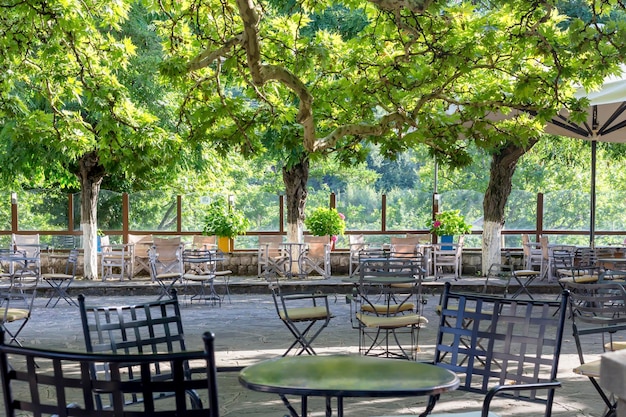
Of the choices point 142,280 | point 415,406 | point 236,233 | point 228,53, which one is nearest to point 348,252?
point 236,233

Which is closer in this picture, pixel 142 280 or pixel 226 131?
pixel 226 131

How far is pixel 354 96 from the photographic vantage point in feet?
30.2

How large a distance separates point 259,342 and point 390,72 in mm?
3151

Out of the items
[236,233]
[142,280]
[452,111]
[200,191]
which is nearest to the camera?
[452,111]

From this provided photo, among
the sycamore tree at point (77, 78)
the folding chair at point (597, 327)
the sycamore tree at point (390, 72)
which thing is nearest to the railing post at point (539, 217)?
the sycamore tree at point (390, 72)

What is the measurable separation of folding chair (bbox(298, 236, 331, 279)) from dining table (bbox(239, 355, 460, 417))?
12744 millimetres

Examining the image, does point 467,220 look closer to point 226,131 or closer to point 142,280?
point 142,280

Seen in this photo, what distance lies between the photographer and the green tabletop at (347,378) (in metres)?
2.91

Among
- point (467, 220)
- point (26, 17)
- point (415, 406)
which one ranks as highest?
point (26, 17)

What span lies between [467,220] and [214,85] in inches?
448

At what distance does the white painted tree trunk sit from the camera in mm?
16984

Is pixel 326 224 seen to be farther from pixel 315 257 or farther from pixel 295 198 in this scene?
pixel 315 257

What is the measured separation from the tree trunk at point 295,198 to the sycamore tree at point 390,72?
283 inches

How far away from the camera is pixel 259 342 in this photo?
9023 mm
